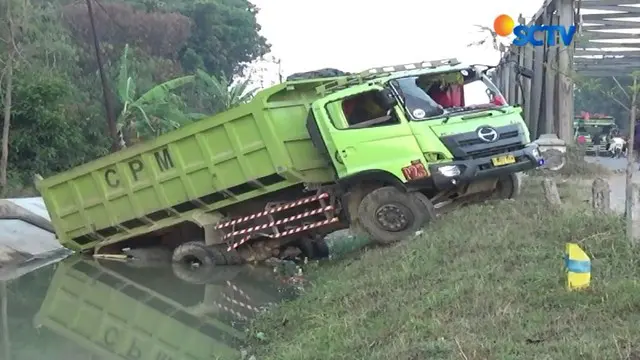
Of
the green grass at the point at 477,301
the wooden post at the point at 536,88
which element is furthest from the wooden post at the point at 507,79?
the green grass at the point at 477,301

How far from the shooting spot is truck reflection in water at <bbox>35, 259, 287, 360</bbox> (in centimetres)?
706

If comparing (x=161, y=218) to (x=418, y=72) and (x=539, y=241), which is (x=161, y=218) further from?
(x=539, y=241)

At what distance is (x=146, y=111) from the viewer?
23.7 m

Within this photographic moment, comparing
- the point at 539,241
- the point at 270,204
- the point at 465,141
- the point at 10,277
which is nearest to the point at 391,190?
the point at 465,141

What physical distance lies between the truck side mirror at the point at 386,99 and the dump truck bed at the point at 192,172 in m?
1.07

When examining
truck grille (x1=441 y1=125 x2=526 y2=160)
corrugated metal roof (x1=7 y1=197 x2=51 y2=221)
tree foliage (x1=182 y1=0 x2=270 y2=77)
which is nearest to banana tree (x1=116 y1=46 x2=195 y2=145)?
corrugated metal roof (x1=7 y1=197 x2=51 y2=221)

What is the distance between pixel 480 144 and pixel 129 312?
4.42 m

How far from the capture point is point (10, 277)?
35.1 ft

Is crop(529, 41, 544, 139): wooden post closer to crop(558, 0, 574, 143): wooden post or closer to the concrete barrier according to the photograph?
crop(558, 0, 574, 143): wooden post

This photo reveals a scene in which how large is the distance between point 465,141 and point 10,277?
6248mm

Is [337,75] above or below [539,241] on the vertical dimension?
above

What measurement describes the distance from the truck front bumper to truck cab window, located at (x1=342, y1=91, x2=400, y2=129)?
0.88 m

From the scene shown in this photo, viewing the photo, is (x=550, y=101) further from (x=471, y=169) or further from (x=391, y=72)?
(x=471, y=169)

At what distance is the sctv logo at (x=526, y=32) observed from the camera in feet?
43.8
